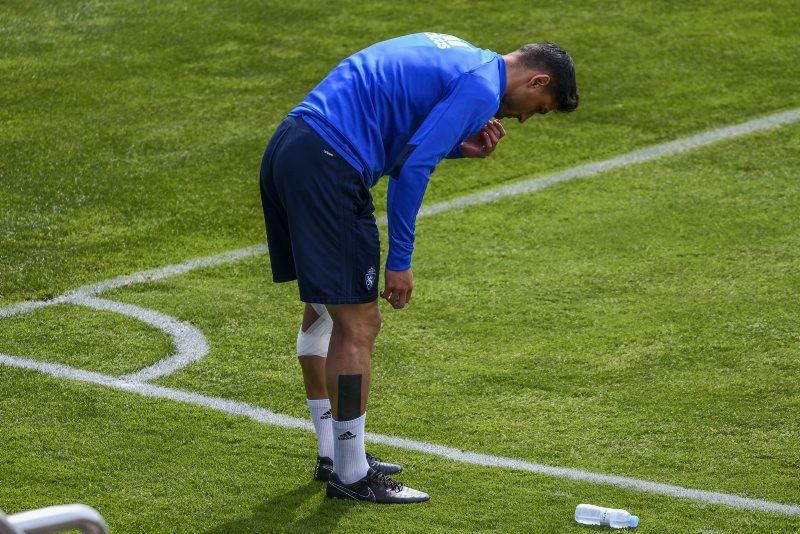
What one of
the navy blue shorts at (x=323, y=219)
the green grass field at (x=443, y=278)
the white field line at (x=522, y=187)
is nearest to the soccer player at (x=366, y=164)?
the navy blue shorts at (x=323, y=219)

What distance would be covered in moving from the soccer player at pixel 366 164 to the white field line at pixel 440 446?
1.78 ft

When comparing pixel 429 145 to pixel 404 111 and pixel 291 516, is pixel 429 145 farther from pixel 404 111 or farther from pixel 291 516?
pixel 291 516

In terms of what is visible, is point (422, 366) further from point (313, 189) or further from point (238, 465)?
point (313, 189)

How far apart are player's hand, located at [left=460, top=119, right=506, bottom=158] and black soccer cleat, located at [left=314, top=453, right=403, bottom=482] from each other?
4.00ft

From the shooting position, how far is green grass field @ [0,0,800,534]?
16.2 feet

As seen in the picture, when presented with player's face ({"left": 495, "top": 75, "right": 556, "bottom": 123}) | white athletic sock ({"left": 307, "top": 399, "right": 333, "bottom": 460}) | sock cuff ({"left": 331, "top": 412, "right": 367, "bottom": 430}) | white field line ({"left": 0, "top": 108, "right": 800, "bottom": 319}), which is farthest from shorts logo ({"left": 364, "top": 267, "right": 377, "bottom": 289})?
white field line ({"left": 0, "top": 108, "right": 800, "bottom": 319})

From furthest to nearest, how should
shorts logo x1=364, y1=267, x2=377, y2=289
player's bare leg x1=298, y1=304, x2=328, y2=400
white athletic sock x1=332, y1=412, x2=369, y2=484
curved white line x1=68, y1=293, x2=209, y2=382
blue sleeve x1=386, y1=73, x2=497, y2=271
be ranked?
curved white line x1=68, y1=293, x2=209, y2=382 < player's bare leg x1=298, y1=304, x2=328, y2=400 < white athletic sock x1=332, y1=412, x2=369, y2=484 < shorts logo x1=364, y1=267, x2=377, y2=289 < blue sleeve x1=386, y1=73, x2=497, y2=271

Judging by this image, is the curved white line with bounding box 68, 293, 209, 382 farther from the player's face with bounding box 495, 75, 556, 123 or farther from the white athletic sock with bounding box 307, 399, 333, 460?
the player's face with bounding box 495, 75, 556, 123

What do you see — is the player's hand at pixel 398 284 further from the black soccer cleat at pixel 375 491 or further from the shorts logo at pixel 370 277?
the black soccer cleat at pixel 375 491

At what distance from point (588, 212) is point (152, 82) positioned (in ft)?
12.7

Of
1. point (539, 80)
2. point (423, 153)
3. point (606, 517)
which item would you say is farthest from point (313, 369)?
point (539, 80)

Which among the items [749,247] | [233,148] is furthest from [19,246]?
[749,247]

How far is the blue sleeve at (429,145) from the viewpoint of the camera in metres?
4.52

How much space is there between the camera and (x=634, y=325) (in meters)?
6.50
